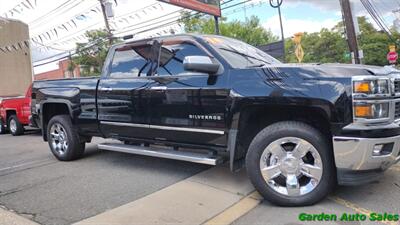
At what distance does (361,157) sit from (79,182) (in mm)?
3613

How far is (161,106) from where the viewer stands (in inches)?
199

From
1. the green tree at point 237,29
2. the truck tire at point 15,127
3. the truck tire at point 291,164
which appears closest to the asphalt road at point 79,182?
the truck tire at point 291,164

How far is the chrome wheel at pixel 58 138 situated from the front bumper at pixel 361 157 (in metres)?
4.61

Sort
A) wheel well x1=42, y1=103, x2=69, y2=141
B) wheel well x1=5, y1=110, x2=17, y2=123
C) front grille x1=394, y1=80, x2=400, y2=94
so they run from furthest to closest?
1. wheel well x1=5, y1=110, x2=17, y2=123
2. wheel well x1=42, y1=103, x2=69, y2=141
3. front grille x1=394, y1=80, x2=400, y2=94

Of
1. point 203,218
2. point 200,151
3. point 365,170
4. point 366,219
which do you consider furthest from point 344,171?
point 200,151

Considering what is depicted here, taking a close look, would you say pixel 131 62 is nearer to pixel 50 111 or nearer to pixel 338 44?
pixel 50 111

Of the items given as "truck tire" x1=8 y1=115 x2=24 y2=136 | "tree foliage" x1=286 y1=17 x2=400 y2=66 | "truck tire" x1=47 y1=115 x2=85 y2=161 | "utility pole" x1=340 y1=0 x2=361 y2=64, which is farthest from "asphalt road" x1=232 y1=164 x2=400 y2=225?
"tree foliage" x1=286 y1=17 x2=400 y2=66

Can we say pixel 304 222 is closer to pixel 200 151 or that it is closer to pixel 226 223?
pixel 226 223

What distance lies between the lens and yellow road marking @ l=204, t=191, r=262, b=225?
3799 millimetres

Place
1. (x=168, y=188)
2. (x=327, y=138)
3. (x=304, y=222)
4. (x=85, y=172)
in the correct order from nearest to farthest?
(x=304, y=222)
(x=327, y=138)
(x=168, y=188)
(x=85, y=172)

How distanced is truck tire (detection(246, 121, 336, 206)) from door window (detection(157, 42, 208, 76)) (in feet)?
4.79

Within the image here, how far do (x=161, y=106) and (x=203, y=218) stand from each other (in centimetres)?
175

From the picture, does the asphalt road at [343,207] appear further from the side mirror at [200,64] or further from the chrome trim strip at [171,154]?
the side mirror at [200,64]

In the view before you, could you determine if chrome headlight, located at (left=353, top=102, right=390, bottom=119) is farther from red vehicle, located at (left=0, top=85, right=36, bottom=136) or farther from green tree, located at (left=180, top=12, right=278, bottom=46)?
green tree, located at (left=180, top=12, right=278, bottom=46)
